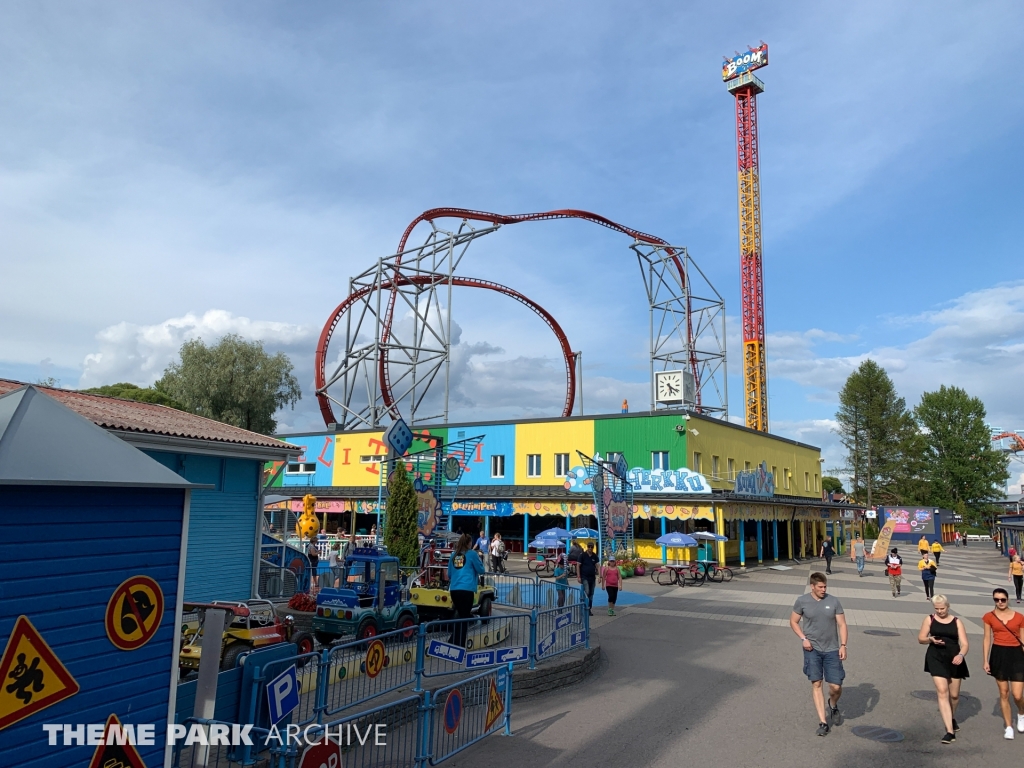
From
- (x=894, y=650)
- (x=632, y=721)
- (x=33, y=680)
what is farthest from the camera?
(x=894, y=650)

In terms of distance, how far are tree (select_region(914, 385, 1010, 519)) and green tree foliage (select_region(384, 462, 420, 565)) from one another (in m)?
67.2

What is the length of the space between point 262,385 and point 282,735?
4335 cm

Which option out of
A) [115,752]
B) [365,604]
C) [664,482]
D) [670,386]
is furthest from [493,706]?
[670,386]

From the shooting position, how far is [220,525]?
14.0 meters

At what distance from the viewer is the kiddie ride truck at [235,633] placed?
26.4 ft

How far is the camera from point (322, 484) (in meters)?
40.7

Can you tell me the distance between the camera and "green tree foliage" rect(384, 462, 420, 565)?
1680 cm

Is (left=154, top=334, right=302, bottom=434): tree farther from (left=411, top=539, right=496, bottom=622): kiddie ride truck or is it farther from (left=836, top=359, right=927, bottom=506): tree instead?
(left=836, top=359, right=927, bottom=506): tree

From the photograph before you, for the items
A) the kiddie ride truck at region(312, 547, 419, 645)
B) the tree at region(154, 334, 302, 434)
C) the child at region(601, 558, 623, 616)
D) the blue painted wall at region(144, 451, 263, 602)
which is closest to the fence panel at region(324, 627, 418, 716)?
the kiddie ride truck at region(312, 547, 419, 645)

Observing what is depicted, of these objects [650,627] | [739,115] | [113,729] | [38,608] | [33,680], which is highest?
[739,115]

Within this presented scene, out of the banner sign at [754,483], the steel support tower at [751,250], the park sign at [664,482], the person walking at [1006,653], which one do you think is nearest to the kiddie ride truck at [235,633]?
the person walking at [1006,653]

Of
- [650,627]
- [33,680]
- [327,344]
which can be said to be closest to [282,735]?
[33,680]

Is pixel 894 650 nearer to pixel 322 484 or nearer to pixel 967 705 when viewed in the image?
pixel 967 705

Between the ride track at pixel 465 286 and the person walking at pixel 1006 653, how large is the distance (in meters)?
32.1
